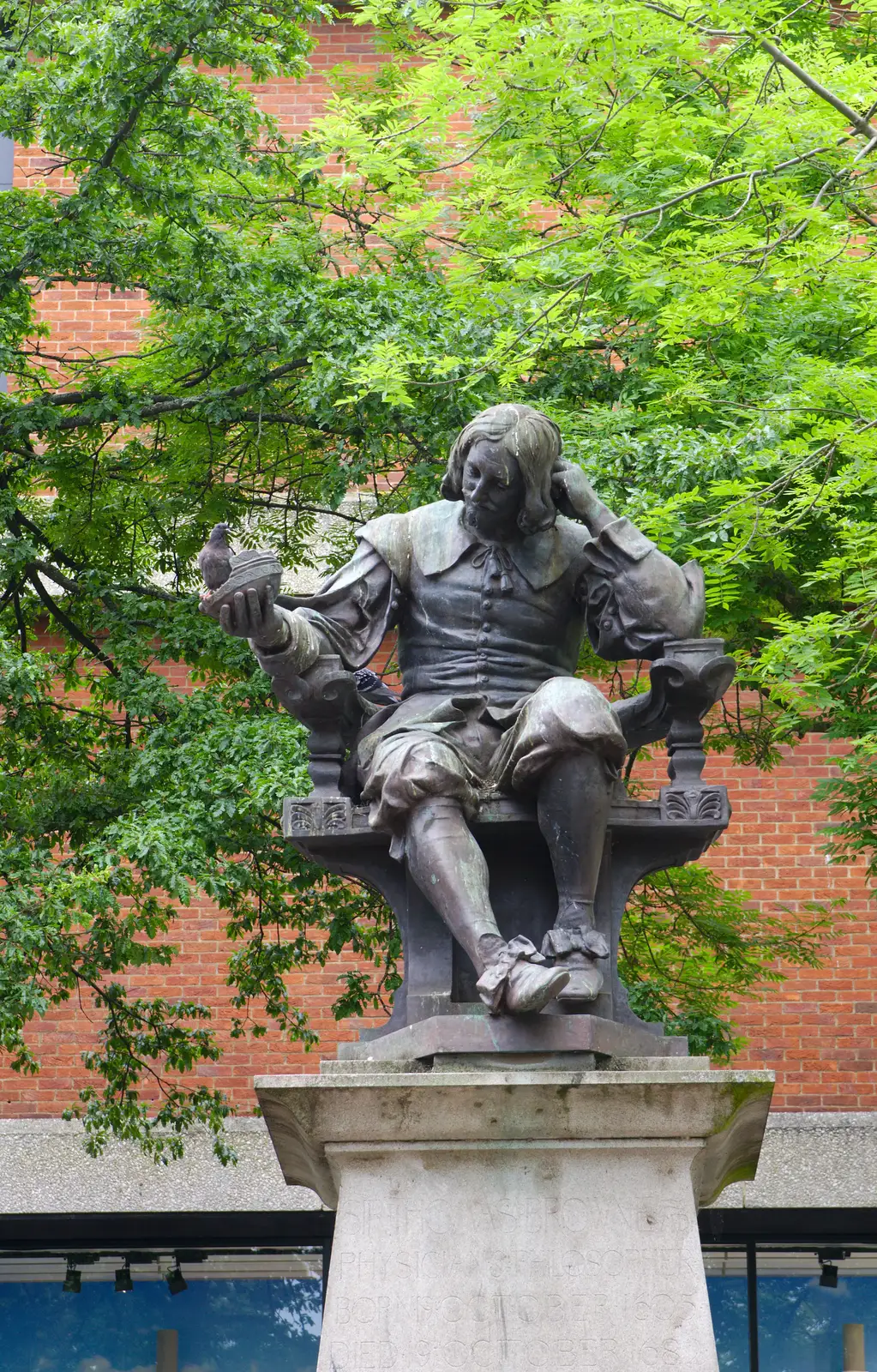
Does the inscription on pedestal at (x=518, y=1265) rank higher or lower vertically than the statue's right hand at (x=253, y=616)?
lower

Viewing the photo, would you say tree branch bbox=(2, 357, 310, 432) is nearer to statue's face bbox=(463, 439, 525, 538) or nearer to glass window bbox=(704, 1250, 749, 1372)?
statue's face bbox=(463, 439, 525, 538)

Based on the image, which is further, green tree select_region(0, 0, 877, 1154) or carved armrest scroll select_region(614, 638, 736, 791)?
green tree select_region(0, 0, 877, 1154)

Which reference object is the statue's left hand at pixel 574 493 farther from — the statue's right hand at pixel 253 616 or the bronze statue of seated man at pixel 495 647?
the statue's right hand at pixel 253 616

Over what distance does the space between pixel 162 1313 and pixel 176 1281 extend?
199 mm

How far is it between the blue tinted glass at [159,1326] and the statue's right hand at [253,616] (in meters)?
7.41

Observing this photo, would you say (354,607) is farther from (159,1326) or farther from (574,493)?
(159,1326)

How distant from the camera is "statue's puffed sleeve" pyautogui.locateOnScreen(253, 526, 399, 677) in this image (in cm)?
545

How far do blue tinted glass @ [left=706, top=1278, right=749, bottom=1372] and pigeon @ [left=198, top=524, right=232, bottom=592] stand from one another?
781 cm

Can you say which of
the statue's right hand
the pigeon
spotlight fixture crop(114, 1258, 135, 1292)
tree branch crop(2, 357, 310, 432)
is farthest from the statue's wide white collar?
spotlight fixture crop(114, 1258, 135, 1292)

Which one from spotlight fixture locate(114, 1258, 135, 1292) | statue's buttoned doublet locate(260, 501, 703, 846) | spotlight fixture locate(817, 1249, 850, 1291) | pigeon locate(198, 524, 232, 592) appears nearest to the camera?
pigeon locate(198, 524, 232, 592)

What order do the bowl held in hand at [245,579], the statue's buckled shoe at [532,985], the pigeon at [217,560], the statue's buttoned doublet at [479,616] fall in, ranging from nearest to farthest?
the statue's buckled shoe at [532,985]
the pigeon at [217,560]
the bowl held in hand at [245,579]
the statue's buttoned doublet at [479,616]

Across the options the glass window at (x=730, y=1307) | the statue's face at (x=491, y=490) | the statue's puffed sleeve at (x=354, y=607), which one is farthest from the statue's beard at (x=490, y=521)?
the glass window at (x=730, y=1307)

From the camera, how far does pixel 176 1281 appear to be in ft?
38.4

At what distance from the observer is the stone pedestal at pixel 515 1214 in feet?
15.2
